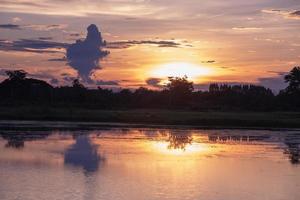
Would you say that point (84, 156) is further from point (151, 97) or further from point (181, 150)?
point (151, 97)

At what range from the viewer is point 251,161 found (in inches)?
867

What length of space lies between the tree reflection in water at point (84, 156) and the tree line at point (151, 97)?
169 feet

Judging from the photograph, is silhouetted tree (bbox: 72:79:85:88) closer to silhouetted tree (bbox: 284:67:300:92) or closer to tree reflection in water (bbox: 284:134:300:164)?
silhouetted tree (bbox: 284:67:300:92)

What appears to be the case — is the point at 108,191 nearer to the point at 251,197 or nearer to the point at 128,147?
the point at 251,197

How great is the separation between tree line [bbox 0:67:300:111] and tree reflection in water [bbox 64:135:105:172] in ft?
169

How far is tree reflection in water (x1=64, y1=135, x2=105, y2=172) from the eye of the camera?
1926 centimetres

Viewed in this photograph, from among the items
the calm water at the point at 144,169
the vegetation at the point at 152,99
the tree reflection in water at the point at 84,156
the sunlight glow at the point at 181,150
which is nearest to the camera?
the calm water at the point at 144,169

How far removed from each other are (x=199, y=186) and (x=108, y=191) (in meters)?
2.61

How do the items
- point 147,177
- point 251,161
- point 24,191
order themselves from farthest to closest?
point 251,161 → point 147,177 → point 24,191

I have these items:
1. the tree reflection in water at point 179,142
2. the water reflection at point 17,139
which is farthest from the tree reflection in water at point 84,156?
the tree reflection in water at point 179,142

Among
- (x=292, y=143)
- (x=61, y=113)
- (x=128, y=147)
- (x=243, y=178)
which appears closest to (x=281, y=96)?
(x=61, y=113)

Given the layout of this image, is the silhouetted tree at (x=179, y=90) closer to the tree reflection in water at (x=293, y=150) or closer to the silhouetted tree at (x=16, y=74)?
the silhouetted tree at (x=16, y=74)

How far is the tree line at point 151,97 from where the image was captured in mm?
84750

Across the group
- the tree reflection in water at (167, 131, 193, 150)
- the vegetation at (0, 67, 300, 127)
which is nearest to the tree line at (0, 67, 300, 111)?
the vegetation at (0, 67, 300, 127)
